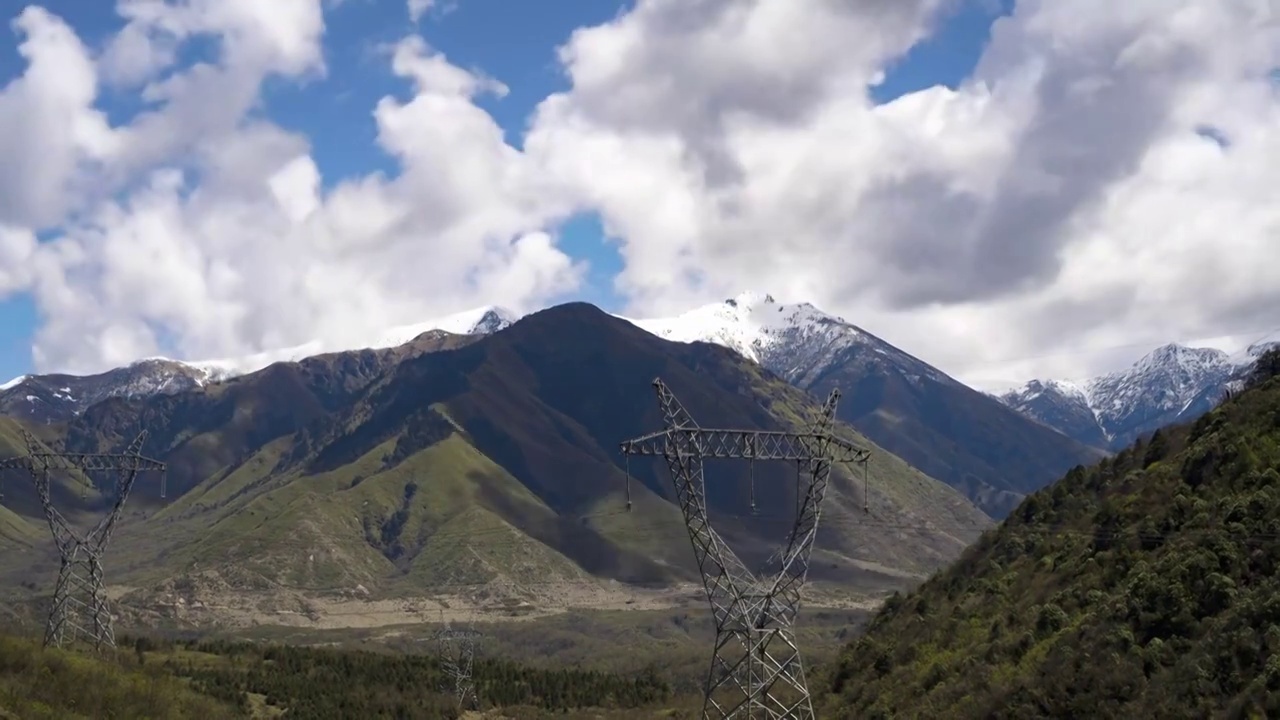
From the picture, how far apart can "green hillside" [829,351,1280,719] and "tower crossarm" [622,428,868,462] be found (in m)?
19.4

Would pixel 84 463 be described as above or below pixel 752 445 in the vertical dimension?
above

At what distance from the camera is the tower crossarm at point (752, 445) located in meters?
75.6

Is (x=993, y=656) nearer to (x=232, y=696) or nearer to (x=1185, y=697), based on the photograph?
(x=1185, y=697)

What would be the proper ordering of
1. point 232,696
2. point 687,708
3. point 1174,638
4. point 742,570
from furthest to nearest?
point 687,708, point 232,696, point 742,570, point 1174,638

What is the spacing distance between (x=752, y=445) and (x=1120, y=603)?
27.6 m

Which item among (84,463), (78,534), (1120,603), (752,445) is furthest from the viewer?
(78,534)

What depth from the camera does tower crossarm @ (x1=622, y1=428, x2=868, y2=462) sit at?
75.6 m

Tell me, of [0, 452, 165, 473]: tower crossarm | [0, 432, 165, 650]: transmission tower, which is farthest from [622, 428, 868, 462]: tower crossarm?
[0, 452, 165, 473]: tower crossarm

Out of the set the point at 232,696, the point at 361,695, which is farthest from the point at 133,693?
the point at 361,695

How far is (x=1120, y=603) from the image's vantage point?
266 ft

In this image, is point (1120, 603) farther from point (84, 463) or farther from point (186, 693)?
point (186, 693)

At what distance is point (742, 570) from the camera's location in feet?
268

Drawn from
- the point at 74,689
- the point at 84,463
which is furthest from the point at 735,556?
the point at 84,463

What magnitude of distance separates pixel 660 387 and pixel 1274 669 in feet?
120
